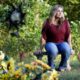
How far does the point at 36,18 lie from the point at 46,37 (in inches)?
148

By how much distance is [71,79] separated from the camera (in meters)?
7.01

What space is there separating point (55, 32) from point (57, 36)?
9 centimetres

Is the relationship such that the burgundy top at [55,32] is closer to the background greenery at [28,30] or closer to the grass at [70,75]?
the grass at [70,75]

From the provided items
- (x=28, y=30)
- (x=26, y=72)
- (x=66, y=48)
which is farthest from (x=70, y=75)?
(x=28, y=30)

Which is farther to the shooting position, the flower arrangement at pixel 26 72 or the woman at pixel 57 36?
the woman at pixel 57 36

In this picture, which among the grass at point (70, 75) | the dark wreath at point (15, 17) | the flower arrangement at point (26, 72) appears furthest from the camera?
the dark wreath at point (15, 17)

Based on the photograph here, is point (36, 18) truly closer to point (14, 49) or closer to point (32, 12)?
point (32, 12)

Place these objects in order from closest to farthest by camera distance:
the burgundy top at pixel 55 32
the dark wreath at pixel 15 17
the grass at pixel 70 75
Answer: the grass at pixel 70 75, the burgundy top at pixel 55 32, the dark wreath at pixel 15 17

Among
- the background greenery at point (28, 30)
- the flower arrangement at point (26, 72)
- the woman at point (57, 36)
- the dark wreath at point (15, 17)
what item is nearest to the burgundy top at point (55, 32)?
the woman at point (57, 36)

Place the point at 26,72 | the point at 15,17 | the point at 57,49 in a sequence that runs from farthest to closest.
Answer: the point at 15,17, the point at 57,49, the point at 26,72

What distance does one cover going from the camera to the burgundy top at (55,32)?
7.73 metres

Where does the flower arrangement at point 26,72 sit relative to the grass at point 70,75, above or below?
above

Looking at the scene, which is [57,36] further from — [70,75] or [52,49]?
[70,75]

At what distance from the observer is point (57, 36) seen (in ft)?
25.3
